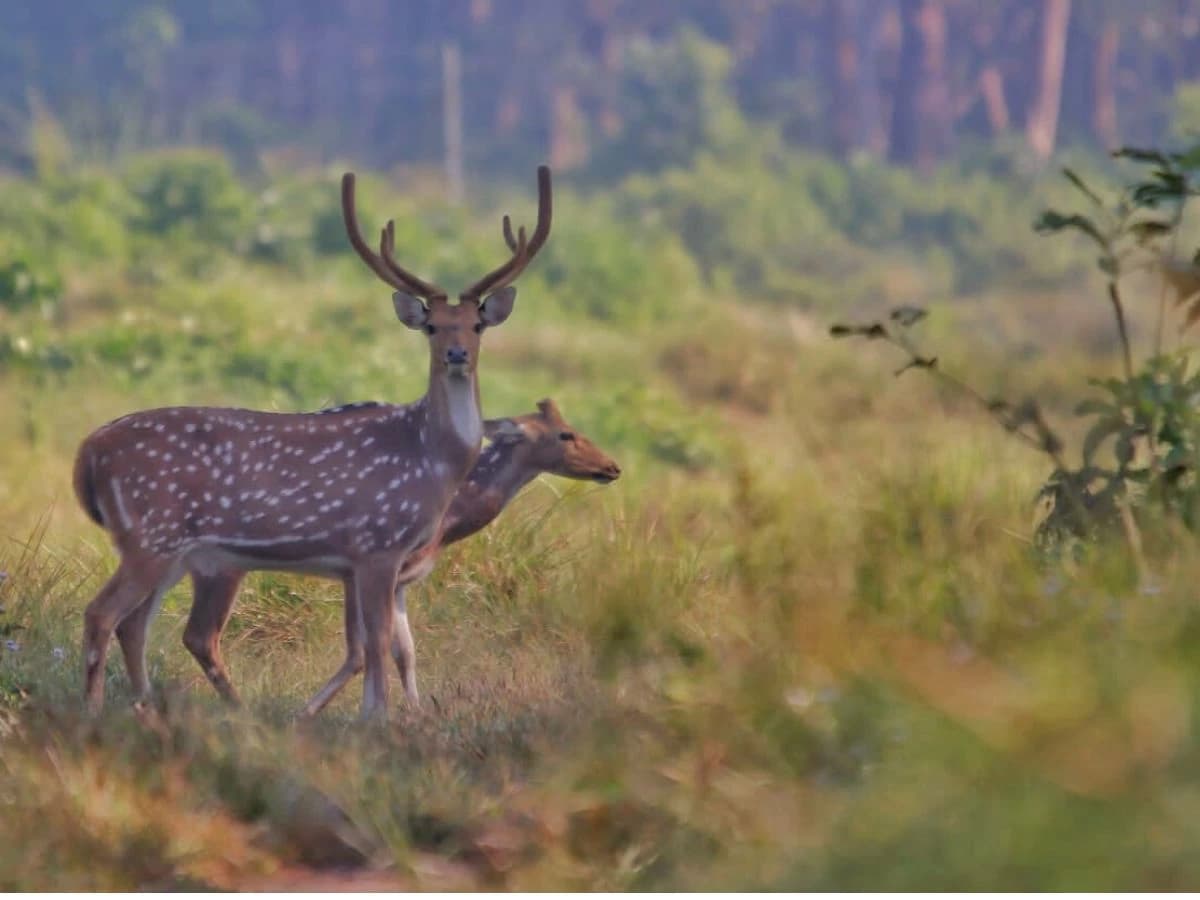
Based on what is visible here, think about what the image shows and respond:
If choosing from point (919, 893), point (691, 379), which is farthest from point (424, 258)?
point (919, 893)

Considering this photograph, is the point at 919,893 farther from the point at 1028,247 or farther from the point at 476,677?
the point at 1028,247

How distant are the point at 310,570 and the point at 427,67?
5498 cm

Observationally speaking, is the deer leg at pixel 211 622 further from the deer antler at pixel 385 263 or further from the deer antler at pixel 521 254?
the deer antler at pixel 521 254

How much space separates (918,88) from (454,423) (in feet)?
138

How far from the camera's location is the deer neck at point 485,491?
30.7 feet

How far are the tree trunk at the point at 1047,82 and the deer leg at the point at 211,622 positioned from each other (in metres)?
40.2

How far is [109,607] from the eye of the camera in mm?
8477

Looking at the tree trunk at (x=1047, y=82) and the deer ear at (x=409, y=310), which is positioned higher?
the tree trunk at (x=1047, y=82)

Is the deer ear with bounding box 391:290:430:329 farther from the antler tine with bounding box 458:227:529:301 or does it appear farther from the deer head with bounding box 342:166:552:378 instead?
the antler tine with bounding box 458:227:529:301

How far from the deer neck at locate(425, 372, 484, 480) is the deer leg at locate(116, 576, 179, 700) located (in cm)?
122

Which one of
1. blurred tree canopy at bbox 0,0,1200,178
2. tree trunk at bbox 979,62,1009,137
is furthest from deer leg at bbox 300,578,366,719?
tree trunk at bbox 979,62,1009,137

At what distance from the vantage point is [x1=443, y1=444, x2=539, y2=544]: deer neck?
368 inches

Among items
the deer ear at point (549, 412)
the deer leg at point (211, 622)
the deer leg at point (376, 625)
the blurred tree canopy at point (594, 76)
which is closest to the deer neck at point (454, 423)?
the deer leg at point (376, 625)

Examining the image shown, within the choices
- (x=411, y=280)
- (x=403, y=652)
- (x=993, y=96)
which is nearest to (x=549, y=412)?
(x=411, y=280)
